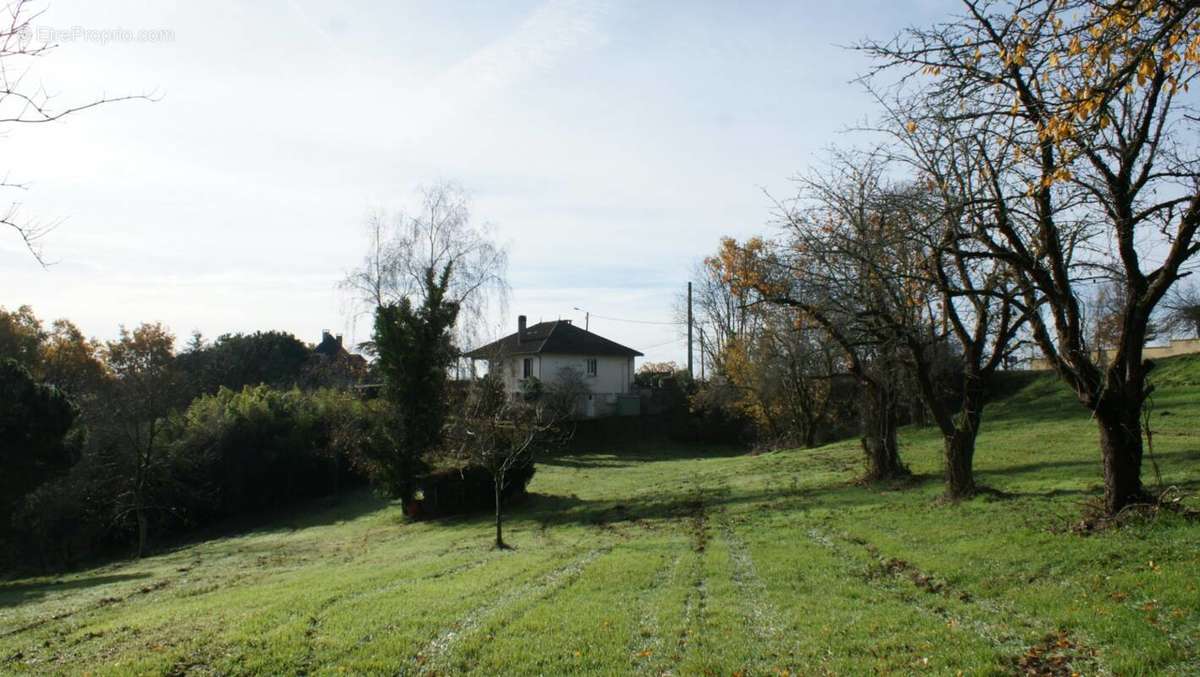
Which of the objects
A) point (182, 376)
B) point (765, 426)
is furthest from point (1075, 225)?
point (765, 426)

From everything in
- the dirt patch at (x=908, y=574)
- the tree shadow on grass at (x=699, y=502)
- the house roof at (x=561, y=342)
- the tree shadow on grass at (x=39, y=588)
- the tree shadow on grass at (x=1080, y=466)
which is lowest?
the tree shadow on grass at (x=39, y=588)

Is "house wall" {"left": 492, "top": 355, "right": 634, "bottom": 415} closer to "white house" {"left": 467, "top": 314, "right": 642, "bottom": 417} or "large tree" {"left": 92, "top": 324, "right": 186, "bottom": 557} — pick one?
"white house" {"left": 467, "top": 314, "right": 642, "bottom": 417}

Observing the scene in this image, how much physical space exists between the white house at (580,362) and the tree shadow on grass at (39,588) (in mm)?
33311

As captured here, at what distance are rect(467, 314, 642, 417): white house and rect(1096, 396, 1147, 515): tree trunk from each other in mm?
43806

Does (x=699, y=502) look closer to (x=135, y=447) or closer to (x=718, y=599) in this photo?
(x=718, y=599)

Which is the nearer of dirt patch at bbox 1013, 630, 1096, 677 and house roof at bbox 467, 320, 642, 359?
dirt patch at bbox 1013, 630, 1096, 677

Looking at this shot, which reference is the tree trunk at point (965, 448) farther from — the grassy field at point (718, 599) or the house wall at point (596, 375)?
the house wall at point (596, 375)

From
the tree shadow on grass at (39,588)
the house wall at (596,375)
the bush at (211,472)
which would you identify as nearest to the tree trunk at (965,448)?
the tree shadow on grass at (39,588)

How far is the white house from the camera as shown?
56.5m

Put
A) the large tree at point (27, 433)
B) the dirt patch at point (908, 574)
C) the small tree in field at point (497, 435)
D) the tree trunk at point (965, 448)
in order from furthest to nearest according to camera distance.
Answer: the large tree at point (27, 433)
the small tree in field at point (497, 435)
the tree trunk at point (965, 448)
the dirt patch at point (908, 574)

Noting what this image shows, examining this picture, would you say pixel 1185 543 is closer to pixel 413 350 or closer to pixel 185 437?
pixel 413 350

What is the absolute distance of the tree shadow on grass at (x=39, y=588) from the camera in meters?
16.6

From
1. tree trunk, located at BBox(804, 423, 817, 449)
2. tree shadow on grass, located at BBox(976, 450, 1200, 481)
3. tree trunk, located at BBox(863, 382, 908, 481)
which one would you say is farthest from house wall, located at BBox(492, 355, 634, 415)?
tree shadow on grass, located at BBox(976, 450, 1200, 481)

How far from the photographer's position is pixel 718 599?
365 inches
